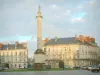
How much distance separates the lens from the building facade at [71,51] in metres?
114

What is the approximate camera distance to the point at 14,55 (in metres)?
126

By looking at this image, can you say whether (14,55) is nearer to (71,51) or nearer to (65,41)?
(65,41)

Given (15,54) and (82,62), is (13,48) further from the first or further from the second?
(82,62)

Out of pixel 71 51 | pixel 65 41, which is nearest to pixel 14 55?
pixel 65 41

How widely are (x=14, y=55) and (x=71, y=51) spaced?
27024 millimetres

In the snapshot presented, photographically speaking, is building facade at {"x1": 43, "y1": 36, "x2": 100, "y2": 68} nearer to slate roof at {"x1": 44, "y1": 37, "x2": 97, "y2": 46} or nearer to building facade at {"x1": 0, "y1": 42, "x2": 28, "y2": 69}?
slate roof at {"x1": 44, "y1": 37, "x2": 97, "y2": 46}

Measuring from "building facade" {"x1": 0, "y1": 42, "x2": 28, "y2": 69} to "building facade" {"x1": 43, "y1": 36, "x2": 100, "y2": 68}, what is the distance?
10.8 metres

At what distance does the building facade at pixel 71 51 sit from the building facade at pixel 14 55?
10.8 metres

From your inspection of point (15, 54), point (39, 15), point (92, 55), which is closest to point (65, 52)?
point (92, 55)

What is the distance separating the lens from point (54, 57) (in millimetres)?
118750

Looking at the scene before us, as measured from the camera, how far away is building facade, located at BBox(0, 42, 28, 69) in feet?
407

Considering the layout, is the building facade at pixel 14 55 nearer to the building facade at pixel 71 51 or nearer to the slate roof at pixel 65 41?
the building facade at pixel 71 51

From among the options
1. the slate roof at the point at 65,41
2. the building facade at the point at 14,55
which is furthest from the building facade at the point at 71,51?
the building facade at the point at 14,55

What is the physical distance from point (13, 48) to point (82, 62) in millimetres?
32057
